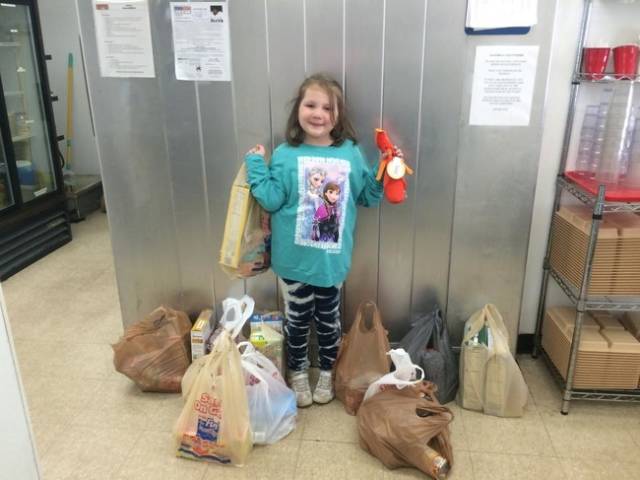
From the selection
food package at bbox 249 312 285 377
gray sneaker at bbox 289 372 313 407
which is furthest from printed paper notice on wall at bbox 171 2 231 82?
gray sneaker at bbox 289 372 313 407

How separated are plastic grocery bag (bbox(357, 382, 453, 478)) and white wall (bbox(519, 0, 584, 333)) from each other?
83 centimetres

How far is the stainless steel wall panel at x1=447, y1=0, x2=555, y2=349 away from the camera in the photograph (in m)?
2.03

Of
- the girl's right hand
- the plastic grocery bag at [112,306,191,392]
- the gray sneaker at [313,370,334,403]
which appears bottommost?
the gray sneaker at [313,370,334,403]

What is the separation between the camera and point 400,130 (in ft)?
6.88

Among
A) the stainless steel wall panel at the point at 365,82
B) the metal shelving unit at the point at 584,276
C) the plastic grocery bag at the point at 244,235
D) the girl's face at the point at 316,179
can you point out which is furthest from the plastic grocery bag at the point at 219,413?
the metal shelving unit at the point at 584,276


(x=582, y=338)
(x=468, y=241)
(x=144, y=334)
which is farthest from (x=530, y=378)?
(x=144, y=334)

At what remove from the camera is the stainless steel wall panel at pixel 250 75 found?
2.01m

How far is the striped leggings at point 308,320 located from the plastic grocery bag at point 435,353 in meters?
0.31

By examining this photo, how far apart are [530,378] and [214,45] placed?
190 centimetres

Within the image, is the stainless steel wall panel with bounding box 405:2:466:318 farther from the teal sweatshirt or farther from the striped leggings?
the striped leggings

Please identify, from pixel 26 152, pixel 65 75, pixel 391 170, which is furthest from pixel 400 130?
pixel 65 75

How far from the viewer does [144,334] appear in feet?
7.38

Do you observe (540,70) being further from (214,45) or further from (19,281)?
(19,281)

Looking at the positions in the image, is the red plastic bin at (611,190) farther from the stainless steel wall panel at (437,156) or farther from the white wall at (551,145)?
the stainless steel wall panel at (437,156)
